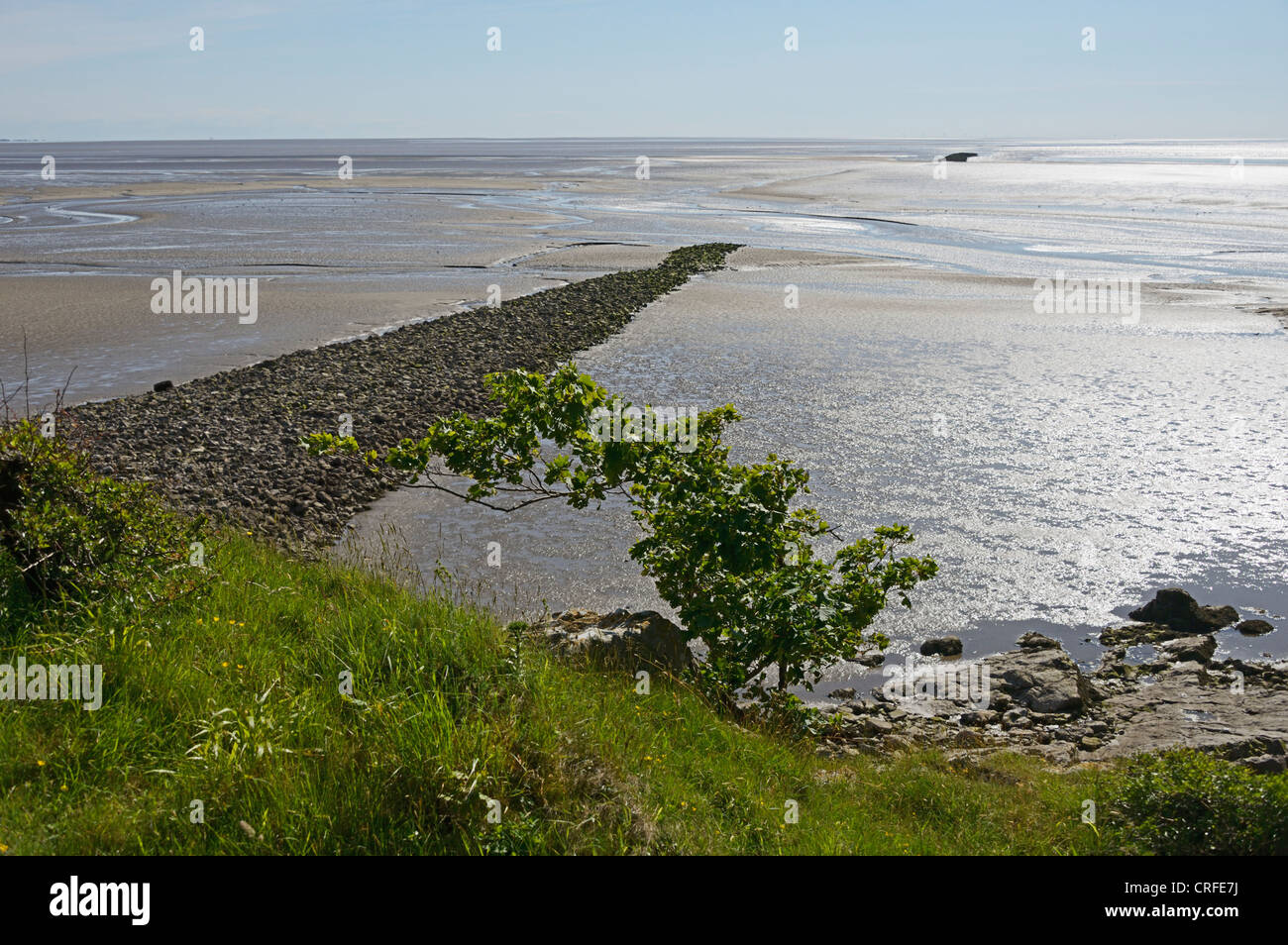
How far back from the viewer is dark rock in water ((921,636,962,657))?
9.93 meters

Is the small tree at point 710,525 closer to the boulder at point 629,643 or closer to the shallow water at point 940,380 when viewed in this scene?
the boulder at point 629,643

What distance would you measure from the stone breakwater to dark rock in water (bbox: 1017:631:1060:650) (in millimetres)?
7747

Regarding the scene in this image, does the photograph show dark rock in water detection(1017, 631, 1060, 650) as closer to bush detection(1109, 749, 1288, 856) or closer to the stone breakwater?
bush detection(1109, 749, 1288, 856)

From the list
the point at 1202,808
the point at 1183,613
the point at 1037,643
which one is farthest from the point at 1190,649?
the point at 1202,808

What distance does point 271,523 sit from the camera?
11836 mm

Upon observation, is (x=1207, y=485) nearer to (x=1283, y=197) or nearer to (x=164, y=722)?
(x=164, y=722)

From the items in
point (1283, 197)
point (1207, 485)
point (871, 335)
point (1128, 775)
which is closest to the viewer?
point (1128, 775)

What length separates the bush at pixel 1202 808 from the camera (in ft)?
16.9

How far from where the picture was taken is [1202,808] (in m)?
5.36

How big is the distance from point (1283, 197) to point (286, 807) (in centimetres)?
9897

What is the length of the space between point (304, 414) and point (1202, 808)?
14.0 meters

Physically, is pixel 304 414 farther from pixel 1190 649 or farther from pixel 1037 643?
pixel 1190 649

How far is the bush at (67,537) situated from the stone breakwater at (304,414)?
2.44 feet
